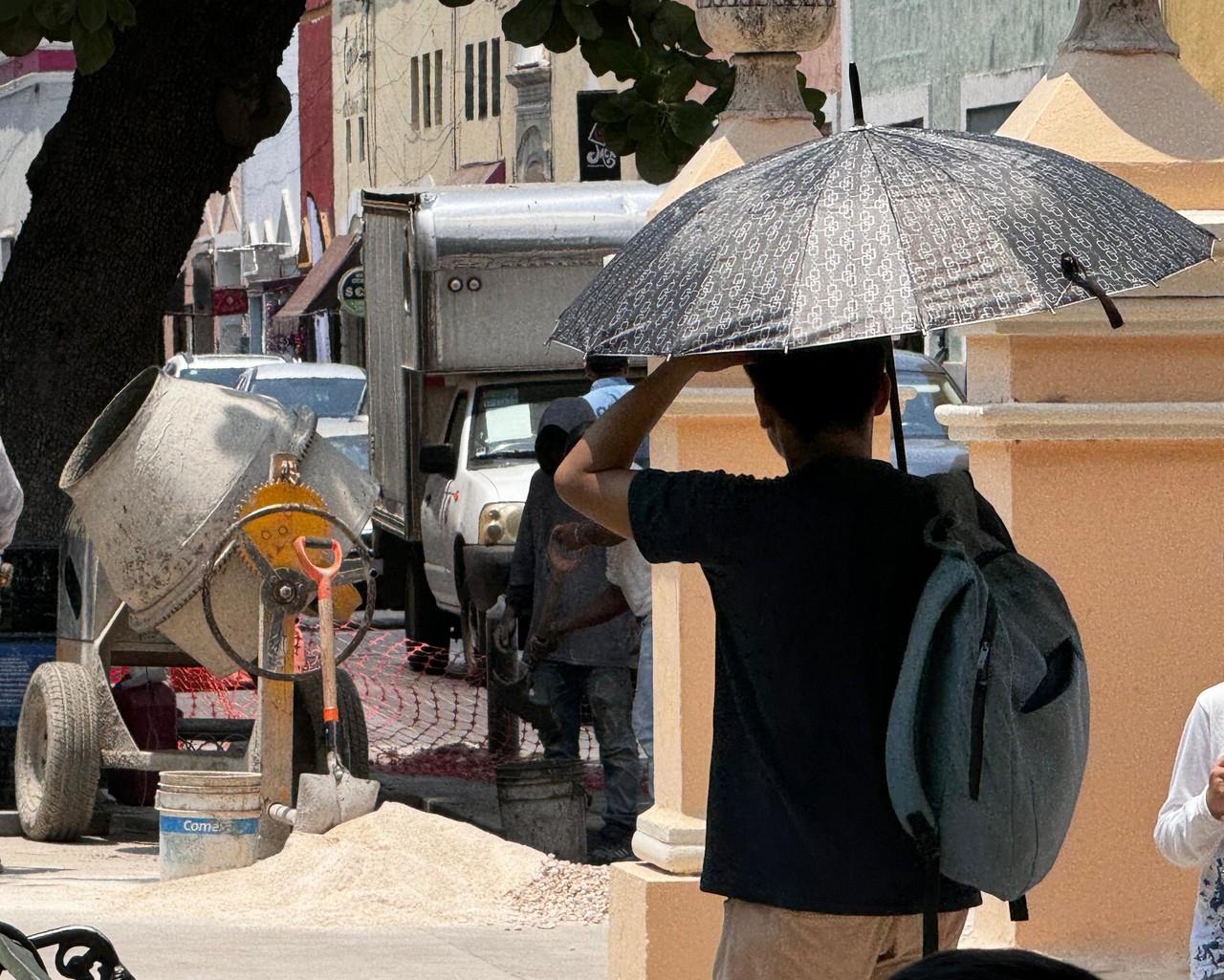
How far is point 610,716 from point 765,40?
14.4ft

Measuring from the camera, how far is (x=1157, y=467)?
17.6ft

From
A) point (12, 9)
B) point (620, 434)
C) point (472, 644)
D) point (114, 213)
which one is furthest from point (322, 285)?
point (620, 434)

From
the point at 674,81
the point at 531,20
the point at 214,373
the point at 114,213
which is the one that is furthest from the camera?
the point at 214,373

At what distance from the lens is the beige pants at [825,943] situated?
3711 millimetres

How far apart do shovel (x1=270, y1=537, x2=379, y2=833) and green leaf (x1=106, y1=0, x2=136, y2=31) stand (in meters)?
2.69

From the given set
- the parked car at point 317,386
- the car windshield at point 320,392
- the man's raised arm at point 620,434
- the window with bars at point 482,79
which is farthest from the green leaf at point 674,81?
the window with bars at point 482,79

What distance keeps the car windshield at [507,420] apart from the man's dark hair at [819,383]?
12201 mm

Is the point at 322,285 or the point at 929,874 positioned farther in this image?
the point at 322,285

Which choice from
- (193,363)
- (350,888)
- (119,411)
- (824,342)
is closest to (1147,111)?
(824,342)

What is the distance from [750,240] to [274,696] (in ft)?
20.0

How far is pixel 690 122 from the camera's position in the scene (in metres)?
11.4

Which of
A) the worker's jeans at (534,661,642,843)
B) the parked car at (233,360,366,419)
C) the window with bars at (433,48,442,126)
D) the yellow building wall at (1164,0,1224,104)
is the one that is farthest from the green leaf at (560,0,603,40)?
the window with bars at (433,48,442,126)

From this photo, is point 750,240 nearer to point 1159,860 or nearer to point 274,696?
point 1159,860

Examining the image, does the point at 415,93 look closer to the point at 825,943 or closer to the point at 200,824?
the point at 200,824
